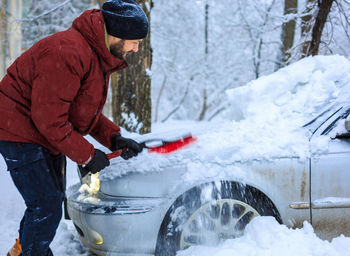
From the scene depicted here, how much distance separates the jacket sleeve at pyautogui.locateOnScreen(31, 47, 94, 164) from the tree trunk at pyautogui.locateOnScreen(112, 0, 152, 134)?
2.91m

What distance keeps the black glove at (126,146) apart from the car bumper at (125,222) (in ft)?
1.03

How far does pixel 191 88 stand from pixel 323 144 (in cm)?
1299

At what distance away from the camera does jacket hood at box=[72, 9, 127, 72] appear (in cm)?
206

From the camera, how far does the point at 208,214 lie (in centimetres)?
244

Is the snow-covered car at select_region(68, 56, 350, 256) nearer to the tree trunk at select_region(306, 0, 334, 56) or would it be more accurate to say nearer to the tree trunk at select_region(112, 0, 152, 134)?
the tree trunk at select_region(112, 0, 152, 134)

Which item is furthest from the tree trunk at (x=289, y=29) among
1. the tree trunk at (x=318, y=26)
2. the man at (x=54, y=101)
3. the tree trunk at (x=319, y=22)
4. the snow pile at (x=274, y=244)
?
the man at (x=54, y=101)

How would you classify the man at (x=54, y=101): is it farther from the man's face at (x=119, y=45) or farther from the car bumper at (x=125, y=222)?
the car bumper at (x=125, y=222)

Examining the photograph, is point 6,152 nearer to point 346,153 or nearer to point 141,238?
point 141,238

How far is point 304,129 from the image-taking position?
2555 millimetres

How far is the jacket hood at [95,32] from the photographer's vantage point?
206cm

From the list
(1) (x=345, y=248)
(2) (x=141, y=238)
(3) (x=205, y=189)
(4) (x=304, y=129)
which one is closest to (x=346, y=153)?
(4) (x=304, y=129)

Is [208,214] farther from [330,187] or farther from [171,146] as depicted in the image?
[330,187]

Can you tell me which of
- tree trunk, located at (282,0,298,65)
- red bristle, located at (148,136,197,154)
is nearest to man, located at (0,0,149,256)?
red bristle, located at (148,136,197,154)

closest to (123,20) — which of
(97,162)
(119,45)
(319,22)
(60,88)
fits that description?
(119,45)
